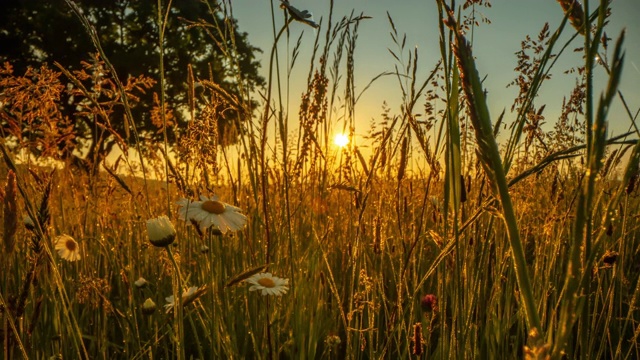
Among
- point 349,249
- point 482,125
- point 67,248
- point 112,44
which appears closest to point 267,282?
point 349,249

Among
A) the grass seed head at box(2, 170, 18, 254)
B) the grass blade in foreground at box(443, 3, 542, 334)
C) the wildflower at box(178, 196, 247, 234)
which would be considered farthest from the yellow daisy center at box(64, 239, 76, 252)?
the grass blade in foreground at box(443, 3, 542, 334)

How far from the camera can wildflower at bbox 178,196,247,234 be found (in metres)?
1.18

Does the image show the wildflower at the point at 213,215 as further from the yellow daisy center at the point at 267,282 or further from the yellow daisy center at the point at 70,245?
the yellow daisy center at the point at 70,245

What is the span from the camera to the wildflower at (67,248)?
1717 mm

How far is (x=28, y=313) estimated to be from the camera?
175cm

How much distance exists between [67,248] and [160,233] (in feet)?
3.35

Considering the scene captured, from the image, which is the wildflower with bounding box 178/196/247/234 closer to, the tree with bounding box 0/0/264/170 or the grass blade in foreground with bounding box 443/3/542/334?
the grass blade in foreground with bounding box 443/3/542/334

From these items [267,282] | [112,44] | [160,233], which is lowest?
[267,282]

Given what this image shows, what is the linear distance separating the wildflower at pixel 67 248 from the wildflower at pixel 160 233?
0.94 metres

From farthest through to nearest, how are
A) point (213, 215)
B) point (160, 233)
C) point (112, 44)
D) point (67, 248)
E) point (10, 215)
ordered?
point (112, 44)
point (67, 248)
point (213, 215)
point (160, 233)
point (10, 215)

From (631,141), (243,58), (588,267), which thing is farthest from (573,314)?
(243,58)

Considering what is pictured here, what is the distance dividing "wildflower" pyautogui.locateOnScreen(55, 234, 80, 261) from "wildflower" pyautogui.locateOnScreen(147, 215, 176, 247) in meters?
0.94

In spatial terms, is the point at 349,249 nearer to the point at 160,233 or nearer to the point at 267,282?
the point at 267,282

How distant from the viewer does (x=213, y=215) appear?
4.08ft
